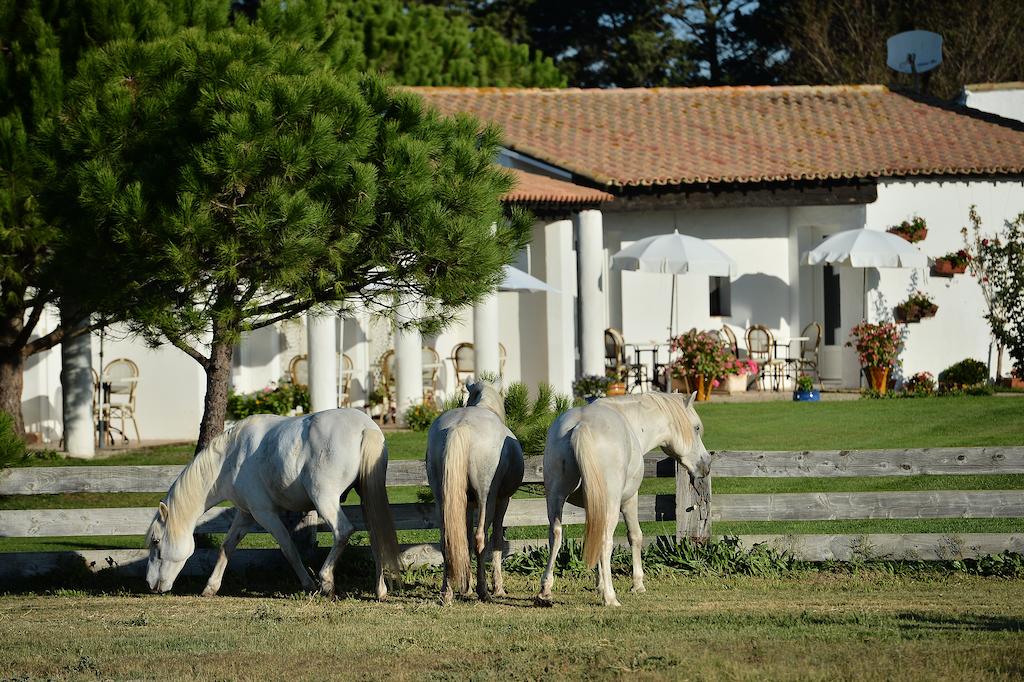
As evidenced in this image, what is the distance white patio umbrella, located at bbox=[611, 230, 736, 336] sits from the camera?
1952 centimetres

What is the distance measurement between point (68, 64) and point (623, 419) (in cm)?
842

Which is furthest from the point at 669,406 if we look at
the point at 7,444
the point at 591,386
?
the point at 591,386

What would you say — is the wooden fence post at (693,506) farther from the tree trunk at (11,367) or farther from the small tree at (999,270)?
the small tree at (999,270)

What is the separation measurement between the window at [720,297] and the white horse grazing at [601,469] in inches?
586

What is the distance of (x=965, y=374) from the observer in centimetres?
2061

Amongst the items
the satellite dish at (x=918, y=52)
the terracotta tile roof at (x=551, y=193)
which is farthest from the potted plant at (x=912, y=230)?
the satellite dish at (x=918, y=52)

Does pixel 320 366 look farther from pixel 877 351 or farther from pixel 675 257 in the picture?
pixel 877 351

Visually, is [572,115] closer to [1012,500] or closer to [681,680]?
[1012,500]

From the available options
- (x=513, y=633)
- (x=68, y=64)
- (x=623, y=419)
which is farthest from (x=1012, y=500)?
(x=68, y=64)

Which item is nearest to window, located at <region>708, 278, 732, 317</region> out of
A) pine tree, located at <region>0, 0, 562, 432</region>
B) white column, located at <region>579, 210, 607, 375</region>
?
white column, located at <region>579, 210, 607, 375</region>

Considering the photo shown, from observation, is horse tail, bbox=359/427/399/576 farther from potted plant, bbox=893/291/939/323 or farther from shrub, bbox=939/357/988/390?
potted plant, bbox=893/291/939/323

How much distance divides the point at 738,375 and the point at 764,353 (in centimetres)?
115

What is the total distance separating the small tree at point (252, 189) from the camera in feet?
30.2

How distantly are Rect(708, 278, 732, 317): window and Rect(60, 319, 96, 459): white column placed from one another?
10903 millimetres
